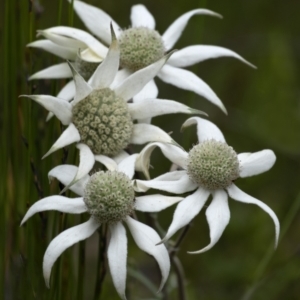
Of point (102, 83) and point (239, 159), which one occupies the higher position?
point (102, 83)

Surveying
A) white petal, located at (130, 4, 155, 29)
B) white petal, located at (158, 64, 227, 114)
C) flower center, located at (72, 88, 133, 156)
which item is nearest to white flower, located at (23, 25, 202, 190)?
flower center, located at (72, 88, 133, 156)

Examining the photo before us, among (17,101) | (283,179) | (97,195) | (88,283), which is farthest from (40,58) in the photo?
(283,179)

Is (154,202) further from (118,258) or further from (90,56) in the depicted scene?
(90,56)

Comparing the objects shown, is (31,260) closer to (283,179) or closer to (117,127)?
(117,127)

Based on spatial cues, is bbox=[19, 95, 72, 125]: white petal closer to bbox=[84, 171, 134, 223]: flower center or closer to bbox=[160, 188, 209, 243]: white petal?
bbox=[84, 171, 134, 223]: flower center

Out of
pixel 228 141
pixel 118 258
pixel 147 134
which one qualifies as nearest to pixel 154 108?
pixel 147 134

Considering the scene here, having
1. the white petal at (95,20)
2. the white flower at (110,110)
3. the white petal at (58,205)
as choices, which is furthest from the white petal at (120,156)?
the white petal at (95,20)

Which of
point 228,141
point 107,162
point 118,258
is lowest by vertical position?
point 228,141
